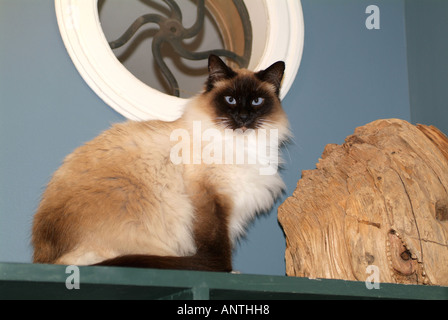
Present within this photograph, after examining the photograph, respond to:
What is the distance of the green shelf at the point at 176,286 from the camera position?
3.38ft

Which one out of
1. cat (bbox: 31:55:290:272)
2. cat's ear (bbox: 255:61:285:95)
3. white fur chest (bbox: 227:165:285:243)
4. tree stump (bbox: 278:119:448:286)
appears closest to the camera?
cat (bbox: 31:55:290:272)

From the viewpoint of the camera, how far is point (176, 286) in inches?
42.9

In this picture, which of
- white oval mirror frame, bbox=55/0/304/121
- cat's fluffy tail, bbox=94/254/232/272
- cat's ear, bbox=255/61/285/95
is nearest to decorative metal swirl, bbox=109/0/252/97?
white oval mirror frame, bbox=55/0/304/121

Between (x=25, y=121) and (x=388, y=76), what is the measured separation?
6.15 feet

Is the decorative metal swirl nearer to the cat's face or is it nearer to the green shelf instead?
the cat's face

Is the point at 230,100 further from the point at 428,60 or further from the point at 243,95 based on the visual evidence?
the point at 428,60

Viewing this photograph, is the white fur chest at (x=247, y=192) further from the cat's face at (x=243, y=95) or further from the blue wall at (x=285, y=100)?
the blue wall at (x=285, y=100)

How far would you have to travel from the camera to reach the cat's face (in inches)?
73.1

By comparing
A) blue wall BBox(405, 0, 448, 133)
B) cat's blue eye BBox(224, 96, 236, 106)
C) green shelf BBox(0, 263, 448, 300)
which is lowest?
green shelf BBox(0, 263, 448, 300)

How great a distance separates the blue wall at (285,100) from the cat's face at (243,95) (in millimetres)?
442

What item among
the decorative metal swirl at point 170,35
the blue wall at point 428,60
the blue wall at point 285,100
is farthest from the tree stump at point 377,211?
the decorative metal swirl at point 170,35
